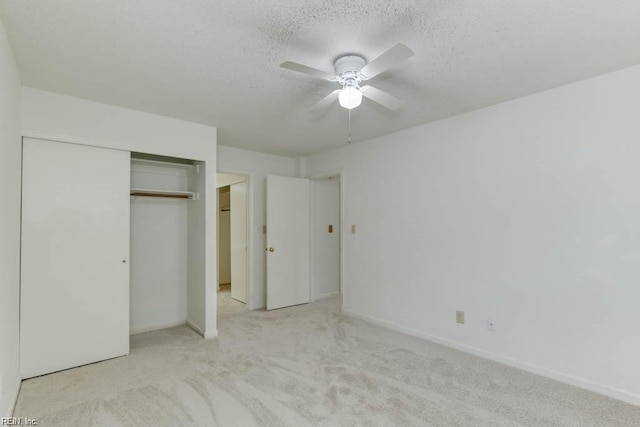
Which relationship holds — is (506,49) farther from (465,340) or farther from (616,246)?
(465,340)

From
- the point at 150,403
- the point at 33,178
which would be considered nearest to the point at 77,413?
the point at 150,403

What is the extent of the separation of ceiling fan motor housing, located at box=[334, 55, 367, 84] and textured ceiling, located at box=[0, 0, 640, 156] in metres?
0.05

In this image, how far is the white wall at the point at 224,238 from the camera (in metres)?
6.78

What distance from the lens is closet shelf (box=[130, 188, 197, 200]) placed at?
11.9ft

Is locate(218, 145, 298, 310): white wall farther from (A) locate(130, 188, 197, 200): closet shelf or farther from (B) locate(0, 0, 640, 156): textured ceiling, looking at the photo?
(B) locate(0, 0, 640, 156): textured ceiling

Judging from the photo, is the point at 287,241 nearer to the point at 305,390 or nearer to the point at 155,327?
the point at 155,327

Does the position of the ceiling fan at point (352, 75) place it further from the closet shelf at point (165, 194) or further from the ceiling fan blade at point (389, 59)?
the closet shelf at point (165, 194)

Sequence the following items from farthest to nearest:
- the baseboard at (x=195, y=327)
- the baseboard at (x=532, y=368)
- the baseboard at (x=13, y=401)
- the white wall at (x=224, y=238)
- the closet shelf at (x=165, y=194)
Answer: the white wall at (x=224, y=238)
the baseboard at (x=195, y=327)
the closet shelf at (x=165, y=194)
the baseboard at (x=532, y=368)
the baseboard at (x=13, y=401)

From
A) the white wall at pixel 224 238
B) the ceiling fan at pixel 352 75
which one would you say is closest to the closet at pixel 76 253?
the ceiling fan at pixel 352 75

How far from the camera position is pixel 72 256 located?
294 centimetres

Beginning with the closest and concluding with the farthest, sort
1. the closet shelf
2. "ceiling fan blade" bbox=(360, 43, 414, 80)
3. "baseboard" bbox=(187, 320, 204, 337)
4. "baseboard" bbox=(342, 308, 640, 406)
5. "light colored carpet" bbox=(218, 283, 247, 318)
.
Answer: "ceiling fan blade" bbox=(360, 43, 414, 80), "baseboard" bbox=(342, 308, 640, 406), the closet shelf, "baseboard" bbox=(187, 320, 204, 337), "light colored carpet" bbox=(218, 283, 247, 318)

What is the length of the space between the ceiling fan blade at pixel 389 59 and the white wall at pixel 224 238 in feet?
17.2

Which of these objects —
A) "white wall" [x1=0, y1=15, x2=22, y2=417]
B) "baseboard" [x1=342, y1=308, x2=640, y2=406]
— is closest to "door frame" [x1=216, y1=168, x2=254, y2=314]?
"baseboard" [x1=342, y1=308, x2=640, y2=406]

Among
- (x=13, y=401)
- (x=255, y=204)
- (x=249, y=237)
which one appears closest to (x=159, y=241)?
(x=249, y=237)
